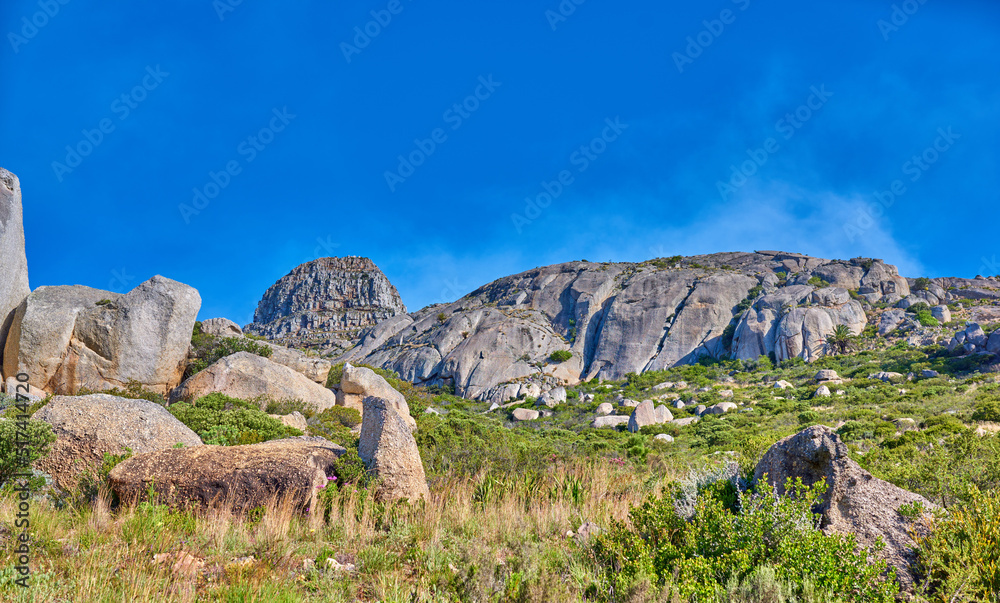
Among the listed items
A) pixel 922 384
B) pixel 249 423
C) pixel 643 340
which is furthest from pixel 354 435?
pixel 643 340

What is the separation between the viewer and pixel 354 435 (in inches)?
664

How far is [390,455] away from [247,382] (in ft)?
47.5

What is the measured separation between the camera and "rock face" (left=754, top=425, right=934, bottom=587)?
4844 mm

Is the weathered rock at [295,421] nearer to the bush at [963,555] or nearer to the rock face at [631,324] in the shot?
the bush at [963,555]

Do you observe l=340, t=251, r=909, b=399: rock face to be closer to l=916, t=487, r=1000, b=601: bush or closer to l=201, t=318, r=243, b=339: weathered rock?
l=201, t=318, r=243, b=339: weathered rock

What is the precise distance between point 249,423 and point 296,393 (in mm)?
6695

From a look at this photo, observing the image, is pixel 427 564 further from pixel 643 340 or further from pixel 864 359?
pixel 643 340

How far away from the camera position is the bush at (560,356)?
2466 inches

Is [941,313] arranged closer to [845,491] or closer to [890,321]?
[890,321]

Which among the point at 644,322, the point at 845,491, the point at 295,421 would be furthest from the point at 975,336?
the point at 295,421

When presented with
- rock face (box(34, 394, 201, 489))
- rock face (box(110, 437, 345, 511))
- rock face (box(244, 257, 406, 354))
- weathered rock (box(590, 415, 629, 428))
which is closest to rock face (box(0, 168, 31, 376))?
rock face (box(34, 394, 201, 489))

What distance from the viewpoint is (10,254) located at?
17688 mm

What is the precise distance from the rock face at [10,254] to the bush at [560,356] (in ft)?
165

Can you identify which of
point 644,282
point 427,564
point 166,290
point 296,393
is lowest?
point 427,564
